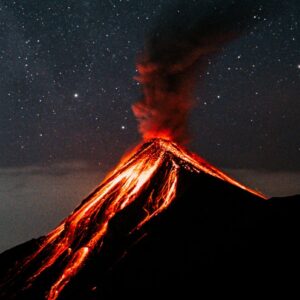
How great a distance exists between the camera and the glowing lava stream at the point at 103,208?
2198 centimetres

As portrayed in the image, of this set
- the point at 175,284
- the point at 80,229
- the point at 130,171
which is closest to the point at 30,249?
the point at 80,229

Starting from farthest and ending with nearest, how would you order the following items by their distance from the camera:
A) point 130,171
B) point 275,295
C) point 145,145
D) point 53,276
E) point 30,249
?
point 145,145 < point 130,171 < point 30,249 < point 53,276 < point 275,295

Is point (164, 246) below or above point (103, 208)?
below

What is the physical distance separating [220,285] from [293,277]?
2.63 m

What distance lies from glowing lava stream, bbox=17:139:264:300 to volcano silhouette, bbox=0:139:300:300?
9cm

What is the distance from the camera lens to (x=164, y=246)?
1923 cm

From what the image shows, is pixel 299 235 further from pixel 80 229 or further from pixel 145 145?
pixel 145 145

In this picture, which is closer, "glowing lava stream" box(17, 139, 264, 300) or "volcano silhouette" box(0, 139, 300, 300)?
"volcano silhouette" box(0, 139, 300, 300)

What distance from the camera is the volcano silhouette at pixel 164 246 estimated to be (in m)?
16.6

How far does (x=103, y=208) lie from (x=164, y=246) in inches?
321

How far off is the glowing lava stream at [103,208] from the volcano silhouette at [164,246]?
0.09 m

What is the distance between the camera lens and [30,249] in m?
26.6

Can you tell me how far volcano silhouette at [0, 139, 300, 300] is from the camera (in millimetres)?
16594

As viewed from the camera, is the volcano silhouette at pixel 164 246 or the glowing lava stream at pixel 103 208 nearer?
the volcano silhouette at pixel 164 246
